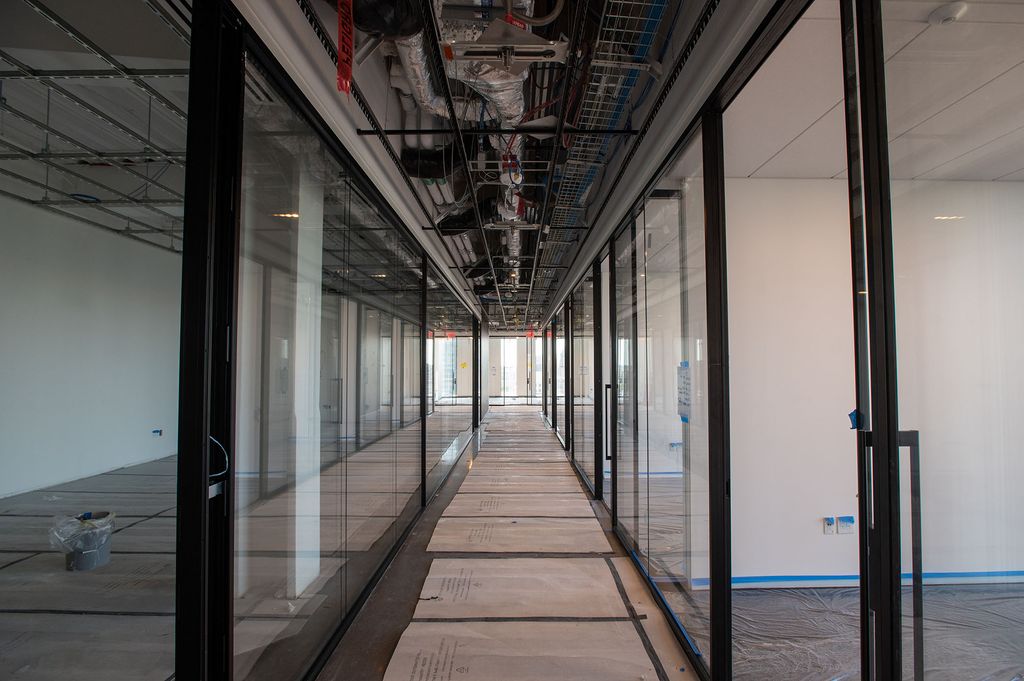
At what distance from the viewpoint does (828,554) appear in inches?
132

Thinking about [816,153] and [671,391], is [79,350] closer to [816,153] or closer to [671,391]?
[671,391]

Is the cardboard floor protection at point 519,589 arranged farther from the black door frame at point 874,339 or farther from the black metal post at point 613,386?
the black door frame at point 874,339

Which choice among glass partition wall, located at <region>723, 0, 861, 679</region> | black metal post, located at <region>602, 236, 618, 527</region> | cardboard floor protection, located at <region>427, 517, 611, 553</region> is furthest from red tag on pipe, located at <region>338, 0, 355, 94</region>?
cardboard floor protection, located at <region>427, 517, 611, 553</region>

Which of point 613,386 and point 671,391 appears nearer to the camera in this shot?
point 671,391

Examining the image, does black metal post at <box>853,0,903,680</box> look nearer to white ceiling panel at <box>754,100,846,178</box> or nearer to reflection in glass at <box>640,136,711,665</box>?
reflection in glass at <box>640,136,711,665</box>

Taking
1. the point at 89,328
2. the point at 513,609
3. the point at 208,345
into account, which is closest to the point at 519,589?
the point at 513,609

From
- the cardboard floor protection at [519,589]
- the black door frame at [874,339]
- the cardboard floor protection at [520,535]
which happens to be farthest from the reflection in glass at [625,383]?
the black door frame at [874,339]

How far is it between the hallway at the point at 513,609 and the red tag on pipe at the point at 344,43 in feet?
8.52

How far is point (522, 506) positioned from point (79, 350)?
6.19 meters

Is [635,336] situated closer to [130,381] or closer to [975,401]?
[975,401]

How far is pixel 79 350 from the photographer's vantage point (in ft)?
21.0

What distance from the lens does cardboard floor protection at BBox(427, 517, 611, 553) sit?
3.98 metres

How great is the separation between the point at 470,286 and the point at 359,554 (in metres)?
6.39

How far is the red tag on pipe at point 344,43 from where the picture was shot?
173cm
